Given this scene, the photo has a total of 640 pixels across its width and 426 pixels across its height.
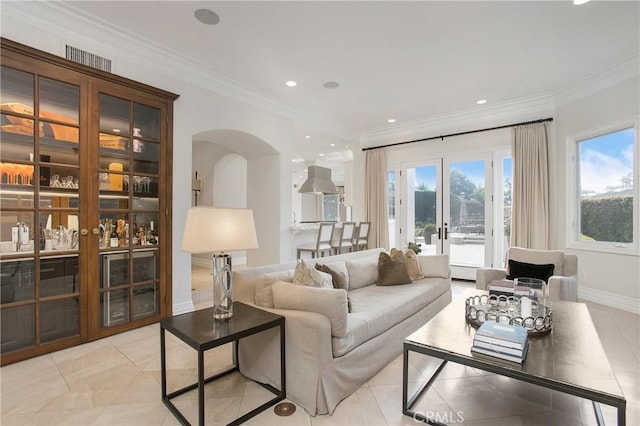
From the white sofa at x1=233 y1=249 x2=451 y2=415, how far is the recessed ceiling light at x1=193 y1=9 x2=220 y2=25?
2297 millimetres

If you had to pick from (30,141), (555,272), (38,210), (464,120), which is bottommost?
(555,272)

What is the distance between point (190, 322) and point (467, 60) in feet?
12.9

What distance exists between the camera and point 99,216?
3100mm

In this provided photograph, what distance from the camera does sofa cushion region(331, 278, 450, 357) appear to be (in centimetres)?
216

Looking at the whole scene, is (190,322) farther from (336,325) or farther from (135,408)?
(336,325)

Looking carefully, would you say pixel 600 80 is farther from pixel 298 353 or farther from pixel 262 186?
pixel 298 353

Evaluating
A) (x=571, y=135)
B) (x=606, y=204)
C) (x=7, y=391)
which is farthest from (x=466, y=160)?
(x=7, y=391)

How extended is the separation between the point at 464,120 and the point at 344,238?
2985 millimetres

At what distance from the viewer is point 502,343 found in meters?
1.70

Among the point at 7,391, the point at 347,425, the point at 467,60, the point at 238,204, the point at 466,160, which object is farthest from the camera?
the point at 238,204

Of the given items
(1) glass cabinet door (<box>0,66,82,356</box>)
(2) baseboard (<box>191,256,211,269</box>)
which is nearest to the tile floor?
(1) glass cabinet door (<box>0,66,82,356</box>)

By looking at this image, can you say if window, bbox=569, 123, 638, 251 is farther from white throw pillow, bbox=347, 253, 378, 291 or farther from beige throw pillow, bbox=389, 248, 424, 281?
white throw pillow, bbox=347, 253, 378, 291

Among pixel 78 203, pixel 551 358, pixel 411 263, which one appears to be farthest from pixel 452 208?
pixel 78 203

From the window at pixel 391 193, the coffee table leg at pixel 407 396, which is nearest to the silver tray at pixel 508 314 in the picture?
the coffee table leg at pixel 407 396
